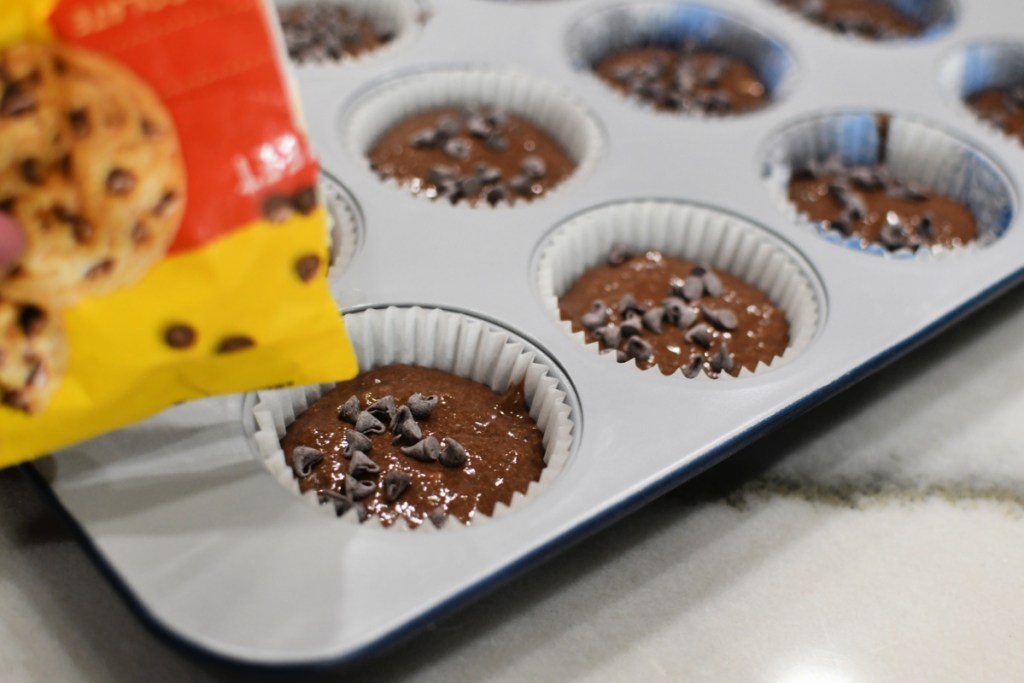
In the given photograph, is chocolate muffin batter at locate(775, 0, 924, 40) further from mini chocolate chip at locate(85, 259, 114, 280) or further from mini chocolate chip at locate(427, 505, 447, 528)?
mini chocolate chip at locate(85, 259, 114, 280)

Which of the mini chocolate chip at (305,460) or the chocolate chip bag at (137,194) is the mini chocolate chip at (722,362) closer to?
the mini chocolate chip at (305,460)

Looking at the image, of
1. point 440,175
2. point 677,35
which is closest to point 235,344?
point 440,175

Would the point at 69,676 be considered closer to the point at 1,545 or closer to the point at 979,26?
the point at 1,545

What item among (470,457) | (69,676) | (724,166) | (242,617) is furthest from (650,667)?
(724,166)

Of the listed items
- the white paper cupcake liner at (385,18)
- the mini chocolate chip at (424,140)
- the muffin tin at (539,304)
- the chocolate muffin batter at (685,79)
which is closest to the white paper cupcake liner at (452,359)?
the muffin tin at (539,304)

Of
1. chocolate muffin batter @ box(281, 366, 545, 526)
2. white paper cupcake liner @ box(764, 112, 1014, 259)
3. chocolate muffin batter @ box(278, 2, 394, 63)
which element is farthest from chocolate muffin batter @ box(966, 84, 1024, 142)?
chocolate muffin batter @ box(281, 366, 545, 526)

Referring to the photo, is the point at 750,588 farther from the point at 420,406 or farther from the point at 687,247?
the point at 687,247
